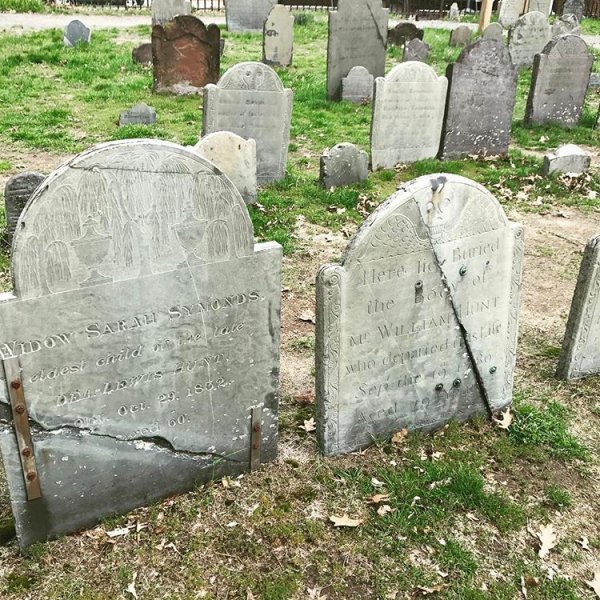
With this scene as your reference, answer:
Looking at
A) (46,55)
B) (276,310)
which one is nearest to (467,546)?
(276,310)

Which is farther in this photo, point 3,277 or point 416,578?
point 3,277

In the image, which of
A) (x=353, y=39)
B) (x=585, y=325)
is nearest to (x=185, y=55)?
(x=353, y=39)

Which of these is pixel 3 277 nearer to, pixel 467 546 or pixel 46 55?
pixel 467 546

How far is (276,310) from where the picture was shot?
376cm

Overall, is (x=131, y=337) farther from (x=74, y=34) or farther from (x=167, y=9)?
(x=167, y=9)

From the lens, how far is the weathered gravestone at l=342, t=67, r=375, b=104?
43.0ft

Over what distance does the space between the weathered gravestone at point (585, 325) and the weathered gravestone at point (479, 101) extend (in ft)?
18.6

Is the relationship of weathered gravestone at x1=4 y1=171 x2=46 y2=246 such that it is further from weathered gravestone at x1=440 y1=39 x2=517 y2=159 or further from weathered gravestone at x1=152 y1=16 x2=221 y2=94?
weathered gravestone at x1=152 y1=16 x2=221 y2=94

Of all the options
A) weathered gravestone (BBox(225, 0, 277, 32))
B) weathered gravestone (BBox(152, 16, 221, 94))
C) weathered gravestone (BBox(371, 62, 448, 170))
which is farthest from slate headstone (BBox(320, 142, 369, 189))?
weathered gravestone (BBox(225, 0, 277, 32))

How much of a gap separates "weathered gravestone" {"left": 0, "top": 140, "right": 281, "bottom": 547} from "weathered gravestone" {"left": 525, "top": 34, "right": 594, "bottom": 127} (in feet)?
30.9

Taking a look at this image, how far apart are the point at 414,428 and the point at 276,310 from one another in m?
1.35

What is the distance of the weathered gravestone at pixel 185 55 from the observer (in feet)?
41.8

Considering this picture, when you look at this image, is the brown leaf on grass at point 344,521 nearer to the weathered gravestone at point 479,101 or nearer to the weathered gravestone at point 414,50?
the weathered gravestone at point 479,101

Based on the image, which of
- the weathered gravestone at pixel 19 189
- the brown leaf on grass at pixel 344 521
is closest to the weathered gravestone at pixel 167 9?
the weathered gravestone at pixel 19 189
